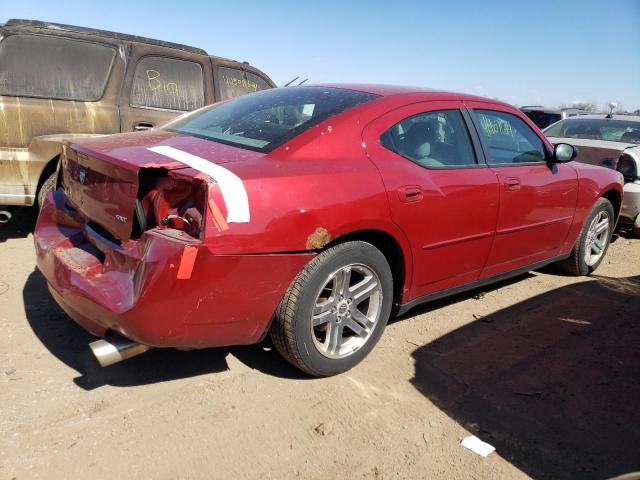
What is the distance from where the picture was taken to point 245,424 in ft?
8.09

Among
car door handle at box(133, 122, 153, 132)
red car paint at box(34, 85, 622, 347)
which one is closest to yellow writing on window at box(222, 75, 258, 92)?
car door handle at box(133, 122, 153, 132)

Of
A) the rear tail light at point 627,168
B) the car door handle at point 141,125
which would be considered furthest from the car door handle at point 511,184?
the car door handle at point 141,125

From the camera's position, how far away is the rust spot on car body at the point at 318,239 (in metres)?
2.51

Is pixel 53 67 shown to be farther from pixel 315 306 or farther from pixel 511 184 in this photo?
pixel 511 184

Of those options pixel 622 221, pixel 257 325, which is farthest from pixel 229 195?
pixel 622 221

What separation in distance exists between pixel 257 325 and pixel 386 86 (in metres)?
1.86

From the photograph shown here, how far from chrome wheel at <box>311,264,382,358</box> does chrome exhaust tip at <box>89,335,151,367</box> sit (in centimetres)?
86

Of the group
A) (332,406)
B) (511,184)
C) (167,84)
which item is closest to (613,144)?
(511,184)

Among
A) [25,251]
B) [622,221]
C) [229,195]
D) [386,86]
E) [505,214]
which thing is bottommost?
[25,251]

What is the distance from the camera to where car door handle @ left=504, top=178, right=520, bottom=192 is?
353 cm

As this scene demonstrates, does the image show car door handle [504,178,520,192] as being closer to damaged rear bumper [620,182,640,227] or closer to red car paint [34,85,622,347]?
red car paint [34,85,622,347]

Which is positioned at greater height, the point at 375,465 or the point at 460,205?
the point at 460,205

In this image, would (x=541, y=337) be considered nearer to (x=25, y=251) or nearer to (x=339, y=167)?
(x=339, y=167)

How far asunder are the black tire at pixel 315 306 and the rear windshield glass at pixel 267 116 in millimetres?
657
